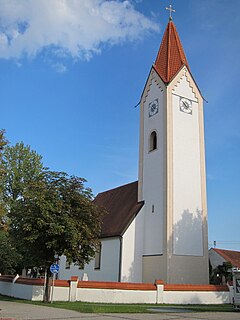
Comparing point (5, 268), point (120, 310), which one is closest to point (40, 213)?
point (120, 310)

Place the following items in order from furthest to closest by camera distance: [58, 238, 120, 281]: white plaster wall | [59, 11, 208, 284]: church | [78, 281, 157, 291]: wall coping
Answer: [58, 238, 120, 281]: white plaster wall < [59, 11, 208, 284]: church < [78, 281, 157, 291]: wall coping

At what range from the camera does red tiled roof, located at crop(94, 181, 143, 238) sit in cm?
3109

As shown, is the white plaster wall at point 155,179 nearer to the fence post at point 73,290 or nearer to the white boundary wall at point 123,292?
the white boundary wall at point 123,292

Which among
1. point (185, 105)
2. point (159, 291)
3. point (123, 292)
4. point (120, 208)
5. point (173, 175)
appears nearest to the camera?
point (123, 292)

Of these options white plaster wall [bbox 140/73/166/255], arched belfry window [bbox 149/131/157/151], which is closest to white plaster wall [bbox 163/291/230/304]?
white plaster wall [bbox 140/73/166/255]

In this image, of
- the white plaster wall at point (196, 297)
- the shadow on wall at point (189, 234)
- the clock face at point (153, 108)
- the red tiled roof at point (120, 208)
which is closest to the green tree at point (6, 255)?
the red tiled roof at point (120, 208)

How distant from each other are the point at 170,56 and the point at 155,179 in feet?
39.1

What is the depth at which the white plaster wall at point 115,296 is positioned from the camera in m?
22.5

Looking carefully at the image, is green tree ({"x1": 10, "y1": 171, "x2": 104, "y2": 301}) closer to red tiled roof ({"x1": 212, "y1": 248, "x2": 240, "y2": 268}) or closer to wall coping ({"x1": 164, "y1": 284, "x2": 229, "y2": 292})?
wall coping ({"x1": 164, "y1": 284, "x2": 229, "y2": 292})

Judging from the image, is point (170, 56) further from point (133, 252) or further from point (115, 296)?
point (115, 296)

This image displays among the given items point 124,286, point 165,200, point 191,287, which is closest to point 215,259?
point 165,200

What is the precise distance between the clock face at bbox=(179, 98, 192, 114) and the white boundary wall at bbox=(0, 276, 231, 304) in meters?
14.5

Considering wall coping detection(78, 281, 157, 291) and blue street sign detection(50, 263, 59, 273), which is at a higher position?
blue street sign detection(50, 263, 59, 273)

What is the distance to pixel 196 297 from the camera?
981 inches
